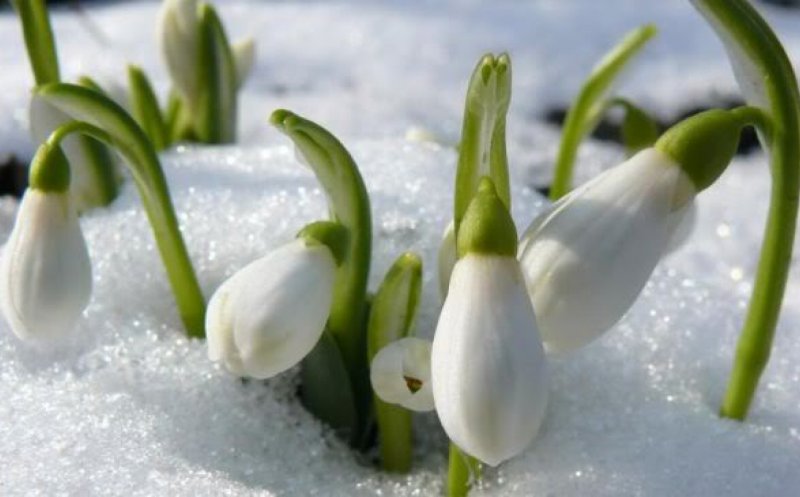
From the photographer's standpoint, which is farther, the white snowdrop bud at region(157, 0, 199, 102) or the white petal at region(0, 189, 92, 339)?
A: the white snowdrop bud at region(157, 0, 199, 102)

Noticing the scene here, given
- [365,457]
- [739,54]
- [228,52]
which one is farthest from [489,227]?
[228,52]

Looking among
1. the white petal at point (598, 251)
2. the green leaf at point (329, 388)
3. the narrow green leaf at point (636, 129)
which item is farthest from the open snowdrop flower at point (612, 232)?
the narrow green leaf at point (636, 129)

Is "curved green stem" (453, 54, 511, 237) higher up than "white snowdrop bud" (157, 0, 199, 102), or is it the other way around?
"curved green stem" (453, 54, 511, 237)

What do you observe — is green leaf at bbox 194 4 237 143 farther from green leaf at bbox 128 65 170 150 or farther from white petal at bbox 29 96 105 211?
white petal at bbox 29 96 105 211

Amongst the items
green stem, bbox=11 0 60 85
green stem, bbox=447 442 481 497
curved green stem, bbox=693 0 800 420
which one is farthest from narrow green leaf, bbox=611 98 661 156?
green stem, bbox=11 0 60 85

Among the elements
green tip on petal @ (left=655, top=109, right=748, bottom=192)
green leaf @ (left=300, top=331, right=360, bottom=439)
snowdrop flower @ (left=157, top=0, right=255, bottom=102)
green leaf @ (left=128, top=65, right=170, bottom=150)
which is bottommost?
green leaf @ (left=300, top=331, right=360, bottom=439)

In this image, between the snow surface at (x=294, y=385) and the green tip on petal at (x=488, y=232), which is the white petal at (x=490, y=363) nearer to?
the green tip on petal at (x=488, y=232)
